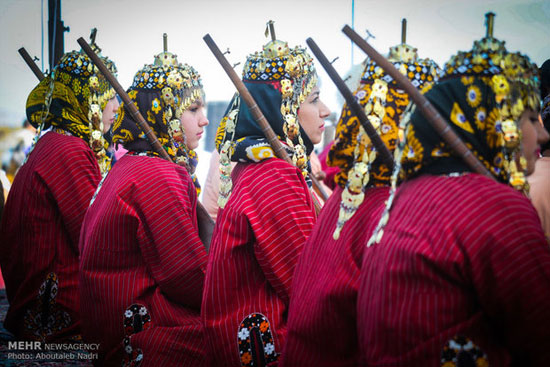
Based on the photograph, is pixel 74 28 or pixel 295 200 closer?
A: pixel 295 200

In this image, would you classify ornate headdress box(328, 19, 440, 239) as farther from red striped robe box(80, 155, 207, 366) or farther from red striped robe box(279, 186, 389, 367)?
red striped robe box(80, 155, 207, 366)

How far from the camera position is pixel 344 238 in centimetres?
190

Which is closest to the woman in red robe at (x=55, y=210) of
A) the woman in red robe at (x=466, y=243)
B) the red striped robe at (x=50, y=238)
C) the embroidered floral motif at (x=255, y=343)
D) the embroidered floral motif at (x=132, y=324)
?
the red striped robe at (x=50, y=238)

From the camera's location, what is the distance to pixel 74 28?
4848 millimetres

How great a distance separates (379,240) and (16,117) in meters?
4.61

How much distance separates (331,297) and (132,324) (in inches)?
52.1

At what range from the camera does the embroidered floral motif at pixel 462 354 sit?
4.85ft

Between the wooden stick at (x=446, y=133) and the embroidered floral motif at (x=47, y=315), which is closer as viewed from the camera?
the wooden stick at (x=446, y=133)

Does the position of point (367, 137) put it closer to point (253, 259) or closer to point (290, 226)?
point (290, 226)

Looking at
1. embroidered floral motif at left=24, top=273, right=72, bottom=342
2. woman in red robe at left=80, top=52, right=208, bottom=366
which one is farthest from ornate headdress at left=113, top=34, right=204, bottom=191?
embroidered floral motif at left=24, top=273, right=72, bottom=342

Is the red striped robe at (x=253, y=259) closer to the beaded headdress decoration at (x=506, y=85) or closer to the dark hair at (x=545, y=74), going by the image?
the beaded headdress decoration at (x=506, y=85)

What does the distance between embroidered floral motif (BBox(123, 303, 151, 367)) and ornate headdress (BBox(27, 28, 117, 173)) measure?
108 cm

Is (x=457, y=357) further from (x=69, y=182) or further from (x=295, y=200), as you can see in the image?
(x=69, y=182)

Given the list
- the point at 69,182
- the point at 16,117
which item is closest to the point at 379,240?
the point at 69,182
